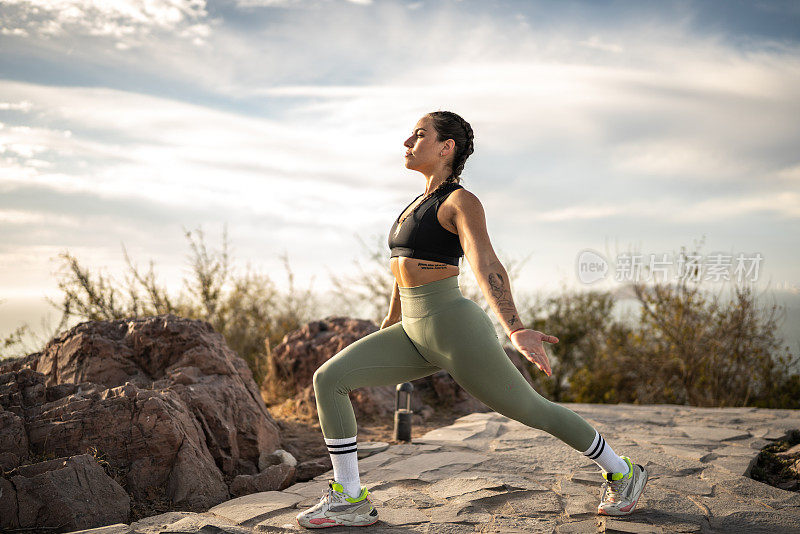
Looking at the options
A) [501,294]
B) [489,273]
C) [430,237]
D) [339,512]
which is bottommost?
[339,512]

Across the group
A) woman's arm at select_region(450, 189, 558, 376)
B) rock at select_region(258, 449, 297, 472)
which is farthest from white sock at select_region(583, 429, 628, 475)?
rock at select_region(258, 449, 297, 472)

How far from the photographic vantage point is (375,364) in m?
3.54

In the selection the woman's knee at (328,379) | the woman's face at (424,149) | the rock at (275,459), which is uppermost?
the woman's face at (424,149)

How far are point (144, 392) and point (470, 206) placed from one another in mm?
2914

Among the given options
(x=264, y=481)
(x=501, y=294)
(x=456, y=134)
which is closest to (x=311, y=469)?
(x=264, y=481)

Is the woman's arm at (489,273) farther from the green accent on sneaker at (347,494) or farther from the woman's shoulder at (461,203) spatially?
the green accent on sneaker at (347,494)

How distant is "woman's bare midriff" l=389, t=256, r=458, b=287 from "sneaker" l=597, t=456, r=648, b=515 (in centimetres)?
153

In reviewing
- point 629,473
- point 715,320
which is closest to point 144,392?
point 629,473

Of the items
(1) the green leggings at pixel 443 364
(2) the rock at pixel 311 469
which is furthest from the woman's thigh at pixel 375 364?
(2) the rock at pixel 311 469

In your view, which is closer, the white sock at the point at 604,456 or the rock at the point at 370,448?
the white sock at the point at 604,456

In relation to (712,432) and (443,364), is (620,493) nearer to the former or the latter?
(443,364)

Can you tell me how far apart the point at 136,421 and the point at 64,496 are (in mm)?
803

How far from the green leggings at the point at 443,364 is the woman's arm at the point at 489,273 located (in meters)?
0.26

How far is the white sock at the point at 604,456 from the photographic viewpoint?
11.7ft
